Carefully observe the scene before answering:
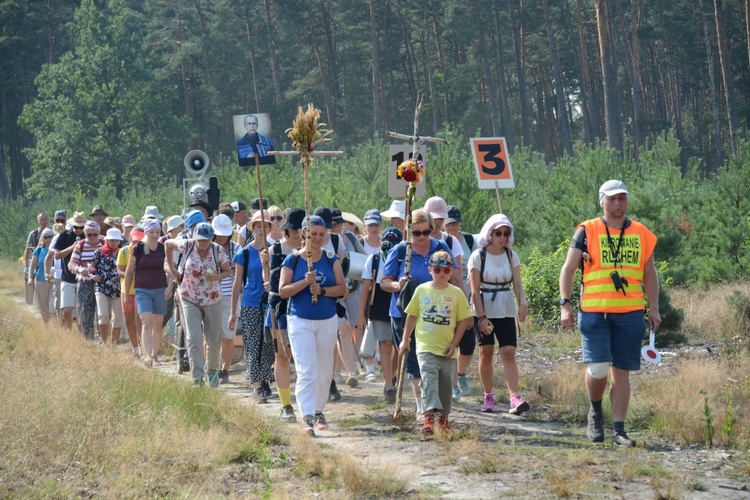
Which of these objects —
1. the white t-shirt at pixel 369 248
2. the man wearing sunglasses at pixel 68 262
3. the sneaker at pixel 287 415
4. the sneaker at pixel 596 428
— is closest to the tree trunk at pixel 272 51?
the man wearing sunglasses at pixel 68 262

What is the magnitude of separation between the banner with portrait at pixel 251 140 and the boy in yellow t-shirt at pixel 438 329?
4.71 m

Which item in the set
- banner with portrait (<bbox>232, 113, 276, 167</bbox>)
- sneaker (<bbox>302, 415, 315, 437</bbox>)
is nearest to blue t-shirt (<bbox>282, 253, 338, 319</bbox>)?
sneaker (<bbox>302, 415, 315, 437</bbox>)

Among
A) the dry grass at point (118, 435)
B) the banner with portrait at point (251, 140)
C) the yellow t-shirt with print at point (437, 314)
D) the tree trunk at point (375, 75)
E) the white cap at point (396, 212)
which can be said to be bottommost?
the dry grass at point (118, 435)

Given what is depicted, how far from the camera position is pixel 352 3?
5769 cm

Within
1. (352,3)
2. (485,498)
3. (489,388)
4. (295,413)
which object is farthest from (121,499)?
(352,3)

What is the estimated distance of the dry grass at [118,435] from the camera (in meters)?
6.70

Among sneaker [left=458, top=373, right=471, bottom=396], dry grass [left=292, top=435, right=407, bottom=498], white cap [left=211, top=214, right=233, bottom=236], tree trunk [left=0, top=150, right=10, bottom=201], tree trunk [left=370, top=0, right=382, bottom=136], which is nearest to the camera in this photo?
dry grass [left=292, top=435, right=407, bottom=498]

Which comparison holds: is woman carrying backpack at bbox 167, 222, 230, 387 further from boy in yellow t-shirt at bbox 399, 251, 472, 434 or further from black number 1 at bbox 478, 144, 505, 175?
black number 1 at bbox 478, 144, 505, 175

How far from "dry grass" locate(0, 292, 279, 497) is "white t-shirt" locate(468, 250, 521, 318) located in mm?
2312

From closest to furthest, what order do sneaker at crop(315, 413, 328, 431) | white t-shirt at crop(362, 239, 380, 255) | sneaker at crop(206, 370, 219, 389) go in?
sneaker at crop(315, 413, 328, 431) → sneaker at crop(206, 370, 219, 389) → white t-shirt at crop(362, 239, 380, 255)

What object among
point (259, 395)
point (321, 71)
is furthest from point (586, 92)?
point (259, 395)

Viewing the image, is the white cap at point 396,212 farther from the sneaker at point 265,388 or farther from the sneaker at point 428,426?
the sneaker at point 428,426

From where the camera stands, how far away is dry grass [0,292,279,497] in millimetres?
6695

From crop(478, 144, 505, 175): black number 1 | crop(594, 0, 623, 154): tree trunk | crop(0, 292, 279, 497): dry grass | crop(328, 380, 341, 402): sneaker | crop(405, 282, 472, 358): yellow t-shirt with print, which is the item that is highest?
crop(594, 0, 623, 154): tree trunk
